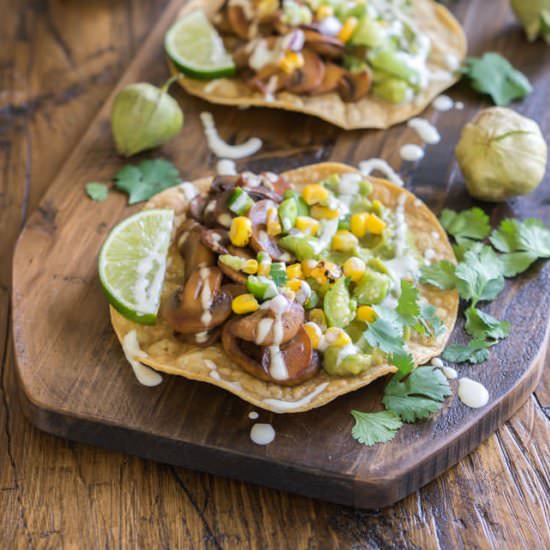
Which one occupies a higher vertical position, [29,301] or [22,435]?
[29,301]

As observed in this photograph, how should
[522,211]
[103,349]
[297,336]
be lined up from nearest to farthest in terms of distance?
[297,336]
[103,349]
[522,211]

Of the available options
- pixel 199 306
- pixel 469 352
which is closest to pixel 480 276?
pixel 469 352

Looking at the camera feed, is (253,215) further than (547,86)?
No

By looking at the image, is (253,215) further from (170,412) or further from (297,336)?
(170,412)

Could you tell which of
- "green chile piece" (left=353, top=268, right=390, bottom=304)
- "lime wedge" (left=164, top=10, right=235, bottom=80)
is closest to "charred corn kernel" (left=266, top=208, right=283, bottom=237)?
"green chile piece" (left=353, top=268, right=390, bottom=304)

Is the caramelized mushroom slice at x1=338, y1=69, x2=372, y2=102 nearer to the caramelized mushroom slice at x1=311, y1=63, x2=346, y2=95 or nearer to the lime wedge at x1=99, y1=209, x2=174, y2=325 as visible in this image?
the caramelized mushroom slice at x1=311, y1=63, x2=346, y2=95

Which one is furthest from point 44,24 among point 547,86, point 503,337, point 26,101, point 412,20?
point 503,337

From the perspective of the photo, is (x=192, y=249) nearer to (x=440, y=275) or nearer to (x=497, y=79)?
(x=440, y=275)
